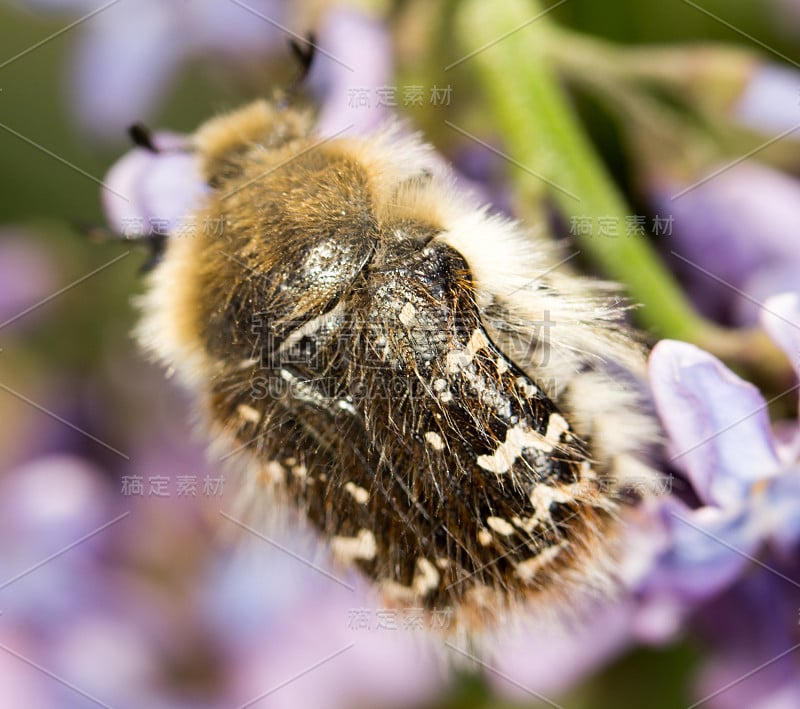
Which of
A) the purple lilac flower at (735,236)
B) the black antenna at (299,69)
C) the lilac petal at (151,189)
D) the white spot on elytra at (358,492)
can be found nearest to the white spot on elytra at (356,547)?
the white spot on elytra at (358,492)

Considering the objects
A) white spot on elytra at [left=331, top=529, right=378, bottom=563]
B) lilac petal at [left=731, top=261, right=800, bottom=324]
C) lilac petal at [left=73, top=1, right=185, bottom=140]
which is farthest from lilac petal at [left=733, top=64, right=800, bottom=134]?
lilac petal at [left=73, top=1, right=185, bottom=140]

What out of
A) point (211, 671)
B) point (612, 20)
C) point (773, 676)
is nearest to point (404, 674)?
point (211, 671)

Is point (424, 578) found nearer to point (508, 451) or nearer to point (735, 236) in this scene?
point (508, 451)

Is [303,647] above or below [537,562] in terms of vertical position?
below

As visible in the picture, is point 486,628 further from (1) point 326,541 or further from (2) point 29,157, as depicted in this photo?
(2) point 29,157

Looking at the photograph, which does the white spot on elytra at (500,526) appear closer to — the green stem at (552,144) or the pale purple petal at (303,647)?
the green stem at (552,144)

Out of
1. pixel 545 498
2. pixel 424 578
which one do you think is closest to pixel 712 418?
pixel 545 498

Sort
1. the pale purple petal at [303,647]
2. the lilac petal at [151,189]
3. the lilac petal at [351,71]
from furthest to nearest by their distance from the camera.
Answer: the pale purple petal at [303,647], the lilac petal at [351,71], the lilac petal at [151,189]
